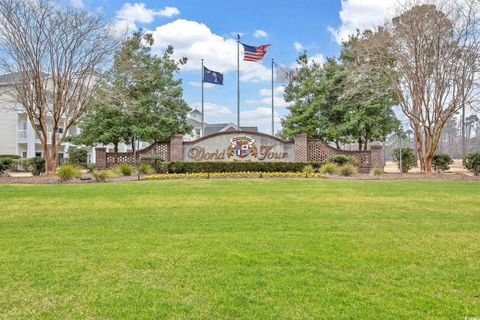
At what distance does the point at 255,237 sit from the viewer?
17.7 ft

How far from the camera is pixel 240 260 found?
4.29 meters

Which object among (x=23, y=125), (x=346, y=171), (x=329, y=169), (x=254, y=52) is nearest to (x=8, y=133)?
(x=23, y=125)

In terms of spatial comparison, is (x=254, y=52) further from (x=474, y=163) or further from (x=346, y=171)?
(x=474, y=163)

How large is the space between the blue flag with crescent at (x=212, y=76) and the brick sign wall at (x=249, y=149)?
6.05 metres

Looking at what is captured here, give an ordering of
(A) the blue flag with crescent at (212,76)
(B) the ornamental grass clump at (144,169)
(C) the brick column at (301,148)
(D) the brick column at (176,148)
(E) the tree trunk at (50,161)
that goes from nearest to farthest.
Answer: (B) the ornamental grass clump at (144,169) < (E) the tree trunk at (50,161) < (C) the brick column at (301,148) < (D) the brick column at (176,148) < (A) the blue flag with crescent at (212,76)

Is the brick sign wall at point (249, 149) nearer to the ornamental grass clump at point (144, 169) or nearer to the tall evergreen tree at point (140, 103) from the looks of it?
the tall evergreen tree at point (140, 103)

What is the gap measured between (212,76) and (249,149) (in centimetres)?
755

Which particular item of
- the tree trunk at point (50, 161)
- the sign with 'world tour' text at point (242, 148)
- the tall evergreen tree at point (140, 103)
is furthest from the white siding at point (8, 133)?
the sign with 'world tour' text at point (242, 148)

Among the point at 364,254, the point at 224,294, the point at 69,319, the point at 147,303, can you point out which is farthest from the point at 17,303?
the point at 364,254

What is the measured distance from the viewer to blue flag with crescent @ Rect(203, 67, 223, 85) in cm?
2573

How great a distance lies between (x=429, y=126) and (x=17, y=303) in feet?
67.7

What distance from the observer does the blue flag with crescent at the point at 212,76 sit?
2573 cm

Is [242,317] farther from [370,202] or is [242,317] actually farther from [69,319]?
[370,202]

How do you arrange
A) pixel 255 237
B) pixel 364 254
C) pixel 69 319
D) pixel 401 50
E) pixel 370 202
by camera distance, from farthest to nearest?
1. pixel 401 50
2. pixel 370 202
3. pixel 255 237
4. pixel 364 254
5. pixel 69 319
